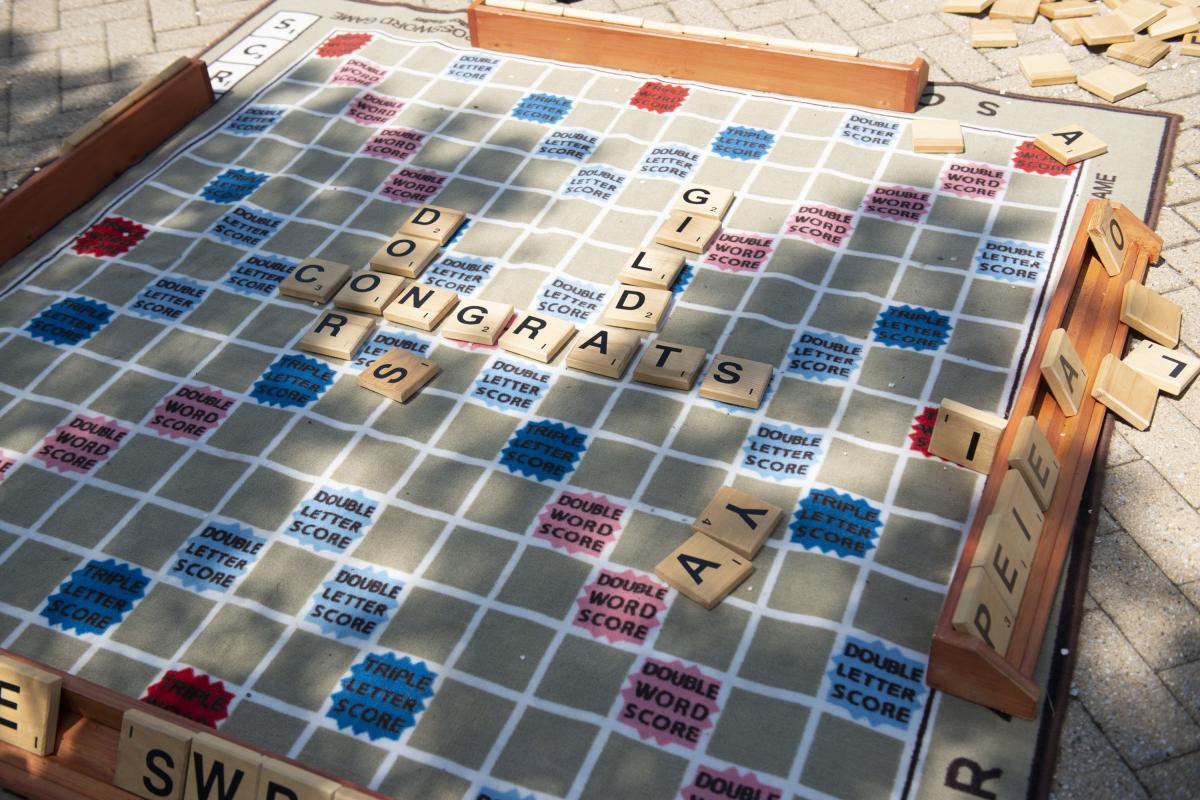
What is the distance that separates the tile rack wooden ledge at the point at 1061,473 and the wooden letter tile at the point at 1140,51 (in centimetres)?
135

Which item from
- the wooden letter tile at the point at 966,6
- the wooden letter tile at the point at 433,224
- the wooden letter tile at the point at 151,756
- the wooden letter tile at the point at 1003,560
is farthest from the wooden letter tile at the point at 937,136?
the wooden letter tile at the point at 151,756

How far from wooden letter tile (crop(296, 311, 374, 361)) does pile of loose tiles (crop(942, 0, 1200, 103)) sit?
9.70ft

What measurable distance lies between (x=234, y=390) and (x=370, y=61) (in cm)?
208

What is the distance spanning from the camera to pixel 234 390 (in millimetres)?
3639

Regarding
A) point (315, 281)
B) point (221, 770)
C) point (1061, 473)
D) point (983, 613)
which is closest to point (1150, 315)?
point (1061, 473)

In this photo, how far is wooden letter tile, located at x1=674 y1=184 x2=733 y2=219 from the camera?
162 inches

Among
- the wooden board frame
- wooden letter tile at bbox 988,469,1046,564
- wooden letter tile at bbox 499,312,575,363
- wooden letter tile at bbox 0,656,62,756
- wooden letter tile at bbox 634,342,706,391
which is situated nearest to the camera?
wooden letter tile at bbox 0,656,62,756

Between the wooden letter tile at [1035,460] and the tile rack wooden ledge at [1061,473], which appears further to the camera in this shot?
the wooden letter tile at [1035,460]

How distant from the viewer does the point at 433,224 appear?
414cm

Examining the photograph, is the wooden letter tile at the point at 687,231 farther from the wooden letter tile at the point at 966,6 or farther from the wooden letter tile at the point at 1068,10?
the wooden letter tile at the point at 1068,10

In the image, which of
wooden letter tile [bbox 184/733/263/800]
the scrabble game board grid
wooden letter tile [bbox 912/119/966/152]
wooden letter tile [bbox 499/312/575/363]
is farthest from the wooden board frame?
wooden letter tile [bbox 912/119/966/152]

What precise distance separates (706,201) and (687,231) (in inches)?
7.6

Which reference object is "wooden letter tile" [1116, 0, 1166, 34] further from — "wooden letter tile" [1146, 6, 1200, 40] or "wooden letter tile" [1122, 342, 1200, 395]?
"wooden letter tile" [1122, 342, 1200, 395]

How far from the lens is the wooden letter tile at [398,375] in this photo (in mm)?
3547
